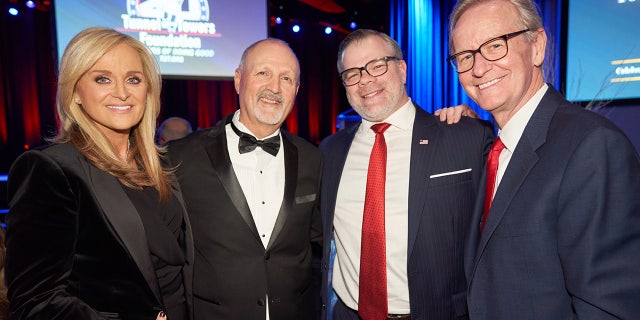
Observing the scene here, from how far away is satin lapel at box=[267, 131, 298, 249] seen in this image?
2.24 m

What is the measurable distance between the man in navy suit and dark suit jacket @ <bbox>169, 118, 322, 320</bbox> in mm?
970

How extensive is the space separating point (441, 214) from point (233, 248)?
106cm

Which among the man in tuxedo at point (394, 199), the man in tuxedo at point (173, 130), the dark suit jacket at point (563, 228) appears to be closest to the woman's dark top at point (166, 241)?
the man in tuxedo at point (394, 199)

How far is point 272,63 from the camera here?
2.47 m

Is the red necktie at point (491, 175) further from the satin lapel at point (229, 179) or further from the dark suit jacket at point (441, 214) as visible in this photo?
the satin lapel at point (229, 179)

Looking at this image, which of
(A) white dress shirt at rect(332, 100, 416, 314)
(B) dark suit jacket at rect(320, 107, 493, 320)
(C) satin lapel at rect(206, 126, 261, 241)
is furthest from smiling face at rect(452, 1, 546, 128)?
(C) satin lapel at rect(206, 126, 261, 241)

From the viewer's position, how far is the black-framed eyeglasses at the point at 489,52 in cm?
163

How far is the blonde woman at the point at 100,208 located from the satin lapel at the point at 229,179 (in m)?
0.27

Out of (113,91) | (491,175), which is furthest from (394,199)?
(113,91)

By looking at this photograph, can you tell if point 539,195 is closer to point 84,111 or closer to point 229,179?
point 229,179

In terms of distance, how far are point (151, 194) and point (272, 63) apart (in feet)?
3.43

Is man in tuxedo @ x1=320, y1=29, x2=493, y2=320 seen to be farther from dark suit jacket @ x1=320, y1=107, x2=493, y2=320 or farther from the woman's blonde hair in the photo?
the woman's blonde hair

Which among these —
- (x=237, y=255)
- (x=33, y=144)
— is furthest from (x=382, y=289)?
(x=33, y=144)

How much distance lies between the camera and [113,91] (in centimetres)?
177
